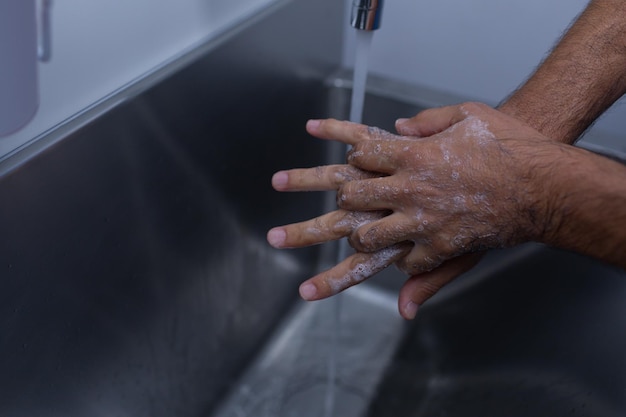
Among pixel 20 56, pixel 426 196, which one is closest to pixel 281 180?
pixel 426 196

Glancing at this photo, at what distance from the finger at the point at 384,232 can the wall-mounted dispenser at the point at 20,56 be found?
316 millimetres

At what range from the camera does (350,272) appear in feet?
1.92

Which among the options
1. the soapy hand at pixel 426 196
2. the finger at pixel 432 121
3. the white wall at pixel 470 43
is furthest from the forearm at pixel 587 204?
the white wall at pixel 470 43

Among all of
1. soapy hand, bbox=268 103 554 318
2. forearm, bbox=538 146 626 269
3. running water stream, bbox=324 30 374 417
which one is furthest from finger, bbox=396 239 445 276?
running water stream, bbox=324 30 374 417

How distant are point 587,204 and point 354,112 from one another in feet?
1.13

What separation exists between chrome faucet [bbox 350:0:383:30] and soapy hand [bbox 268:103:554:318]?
0.37 feet

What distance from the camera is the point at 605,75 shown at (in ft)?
2.04

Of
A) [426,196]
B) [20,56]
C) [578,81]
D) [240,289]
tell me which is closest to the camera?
[20,56]

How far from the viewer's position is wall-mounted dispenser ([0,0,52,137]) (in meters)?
0.39

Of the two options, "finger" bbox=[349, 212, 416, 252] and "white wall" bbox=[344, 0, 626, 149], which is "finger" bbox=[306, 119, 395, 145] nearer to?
"finger" bbox=[349, 212, 416, 252]

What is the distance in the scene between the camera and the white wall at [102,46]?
510 millimetres

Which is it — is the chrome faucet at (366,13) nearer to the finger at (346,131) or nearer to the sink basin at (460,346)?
the finger at (346,131)

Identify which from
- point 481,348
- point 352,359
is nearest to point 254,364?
point 352,359

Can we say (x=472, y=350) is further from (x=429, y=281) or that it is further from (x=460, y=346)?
(x=429, y=281)
